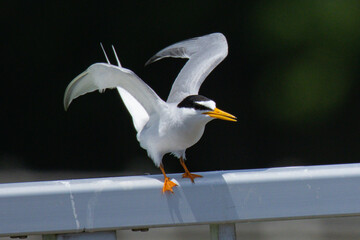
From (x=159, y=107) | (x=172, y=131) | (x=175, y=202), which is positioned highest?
(x=159, y=107)

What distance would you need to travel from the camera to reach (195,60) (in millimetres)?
3836

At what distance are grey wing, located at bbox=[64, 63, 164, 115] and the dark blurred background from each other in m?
3.88

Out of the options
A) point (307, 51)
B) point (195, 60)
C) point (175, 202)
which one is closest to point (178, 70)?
point (307, 51)

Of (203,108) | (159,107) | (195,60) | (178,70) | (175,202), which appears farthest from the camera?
(178,70)

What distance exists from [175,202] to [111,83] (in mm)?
1406

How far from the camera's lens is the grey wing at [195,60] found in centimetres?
364

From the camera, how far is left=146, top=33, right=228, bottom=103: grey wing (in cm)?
364

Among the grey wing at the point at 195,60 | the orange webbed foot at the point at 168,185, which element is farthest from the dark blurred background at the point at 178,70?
the orange webbed foot at the point at 168,185

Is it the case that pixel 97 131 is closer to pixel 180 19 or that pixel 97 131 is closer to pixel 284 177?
pixel 180 19

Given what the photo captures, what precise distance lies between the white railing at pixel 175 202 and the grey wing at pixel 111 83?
1189mm

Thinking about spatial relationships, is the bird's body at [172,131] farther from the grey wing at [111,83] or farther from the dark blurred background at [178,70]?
the dark blurred background at [178,70]

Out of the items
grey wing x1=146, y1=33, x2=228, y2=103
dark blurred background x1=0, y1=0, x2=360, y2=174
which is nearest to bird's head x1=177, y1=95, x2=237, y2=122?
grey wing x1=146, y1=33, x2=228, y2=103

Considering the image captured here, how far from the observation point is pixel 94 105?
738 cm

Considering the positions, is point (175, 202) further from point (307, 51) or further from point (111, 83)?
point (307, 51)
